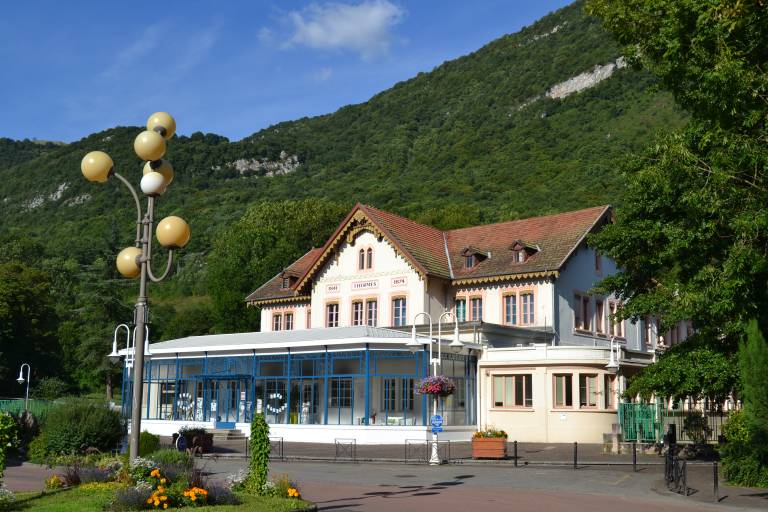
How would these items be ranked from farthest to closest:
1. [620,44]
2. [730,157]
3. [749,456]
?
1. [620,44]
2. [749,456]
3. [730,157]

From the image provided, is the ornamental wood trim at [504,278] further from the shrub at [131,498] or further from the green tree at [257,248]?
the shrub at [131,498]

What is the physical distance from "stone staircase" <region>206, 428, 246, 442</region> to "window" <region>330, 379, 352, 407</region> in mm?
4394

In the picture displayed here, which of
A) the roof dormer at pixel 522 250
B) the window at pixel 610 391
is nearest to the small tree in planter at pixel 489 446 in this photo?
the window at pixel 610 391

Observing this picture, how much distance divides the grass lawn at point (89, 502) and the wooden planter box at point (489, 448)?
44.5ft

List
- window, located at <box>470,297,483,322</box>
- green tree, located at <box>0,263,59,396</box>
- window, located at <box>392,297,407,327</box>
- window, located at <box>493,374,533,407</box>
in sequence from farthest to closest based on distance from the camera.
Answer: green tree, located at <box>0,263,59,396</box> → window, located at <box>392,297,407,327</box> → window, located at <box>470,297,483,322</box> → window, located at <box>493,374,533,407</box>

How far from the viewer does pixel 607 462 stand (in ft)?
79.9

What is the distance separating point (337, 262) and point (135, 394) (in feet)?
111

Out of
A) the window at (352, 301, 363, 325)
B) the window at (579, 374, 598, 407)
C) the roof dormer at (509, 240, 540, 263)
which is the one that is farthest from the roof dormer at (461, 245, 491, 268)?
the window at (579, 374, 598, 407)

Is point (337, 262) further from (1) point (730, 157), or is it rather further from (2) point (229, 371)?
(1) point (730, 157)

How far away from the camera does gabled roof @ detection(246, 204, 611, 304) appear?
40.8 meters

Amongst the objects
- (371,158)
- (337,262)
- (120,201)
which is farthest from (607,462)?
(120,201)

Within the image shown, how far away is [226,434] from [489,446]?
51.3 ft

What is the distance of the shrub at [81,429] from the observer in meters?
20.5

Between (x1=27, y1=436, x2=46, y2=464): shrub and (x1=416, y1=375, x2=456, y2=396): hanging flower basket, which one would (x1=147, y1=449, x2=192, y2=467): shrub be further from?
(x1=416, y1=375, x2=456, y2=396): hanging flower basket
